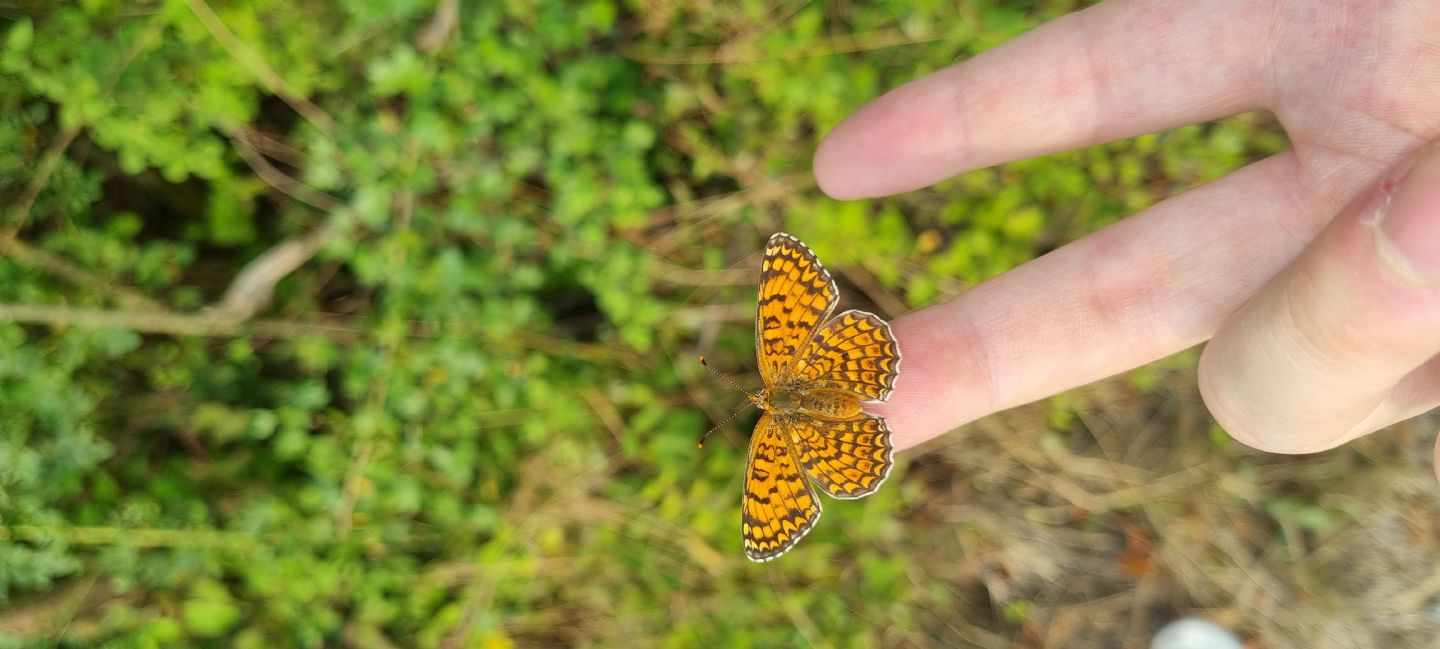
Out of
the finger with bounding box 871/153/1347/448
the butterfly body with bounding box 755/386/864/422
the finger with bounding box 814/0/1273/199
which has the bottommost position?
the butterfly body with bounding box 755/386/864/422

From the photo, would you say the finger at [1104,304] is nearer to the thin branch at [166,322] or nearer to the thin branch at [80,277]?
the thin branch at [166,322]

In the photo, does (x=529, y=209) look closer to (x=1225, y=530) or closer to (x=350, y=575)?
(x=350, y=575)

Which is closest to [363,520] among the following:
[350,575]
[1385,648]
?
[350,575]

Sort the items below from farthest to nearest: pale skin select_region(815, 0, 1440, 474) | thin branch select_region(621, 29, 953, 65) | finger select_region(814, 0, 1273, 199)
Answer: thin branch select_region(621, 29, 953, 65), finger select_region(814, 0, 1273, 199), pale skin select_region(815, 0, 1440, 474)

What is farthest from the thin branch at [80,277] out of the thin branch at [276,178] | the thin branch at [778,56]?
the thin branch at [778,56]

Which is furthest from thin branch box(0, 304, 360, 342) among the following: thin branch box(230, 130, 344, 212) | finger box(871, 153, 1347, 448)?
finger box(871, 153, 1347, 448)

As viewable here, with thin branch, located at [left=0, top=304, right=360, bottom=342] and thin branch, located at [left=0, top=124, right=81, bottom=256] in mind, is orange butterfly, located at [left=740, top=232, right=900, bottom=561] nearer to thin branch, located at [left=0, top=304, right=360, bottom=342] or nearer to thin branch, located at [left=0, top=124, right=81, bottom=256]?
thin branch, located at [left=0, top=304, right=360, bottom=342]
